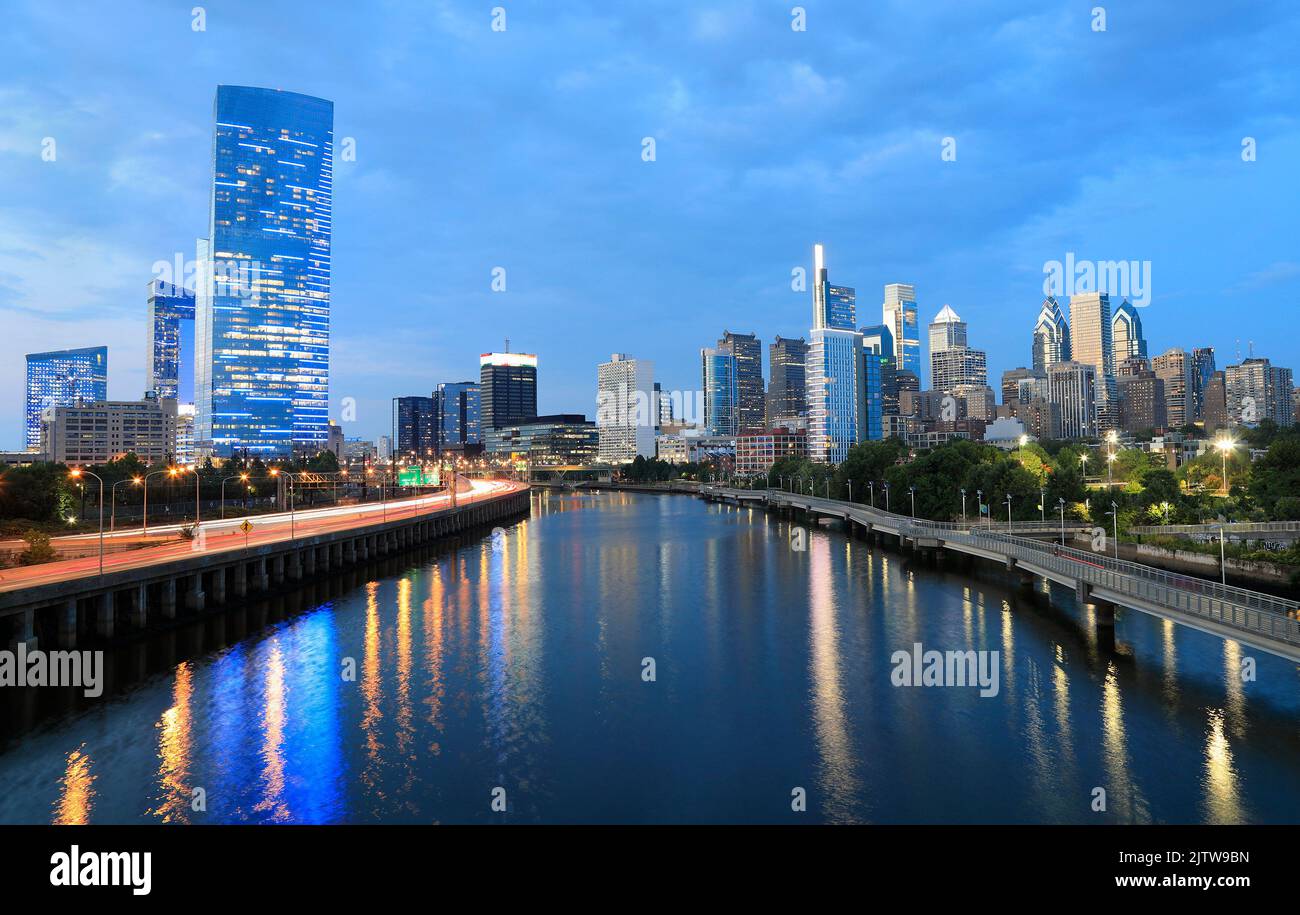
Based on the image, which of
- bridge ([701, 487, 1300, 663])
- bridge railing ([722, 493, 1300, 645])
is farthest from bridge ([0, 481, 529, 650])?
bridge railing ([722, 493, 1300, 645])

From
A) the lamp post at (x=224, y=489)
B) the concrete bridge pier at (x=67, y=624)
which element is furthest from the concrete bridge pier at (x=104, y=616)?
the lamp post at (x=224, y=489)

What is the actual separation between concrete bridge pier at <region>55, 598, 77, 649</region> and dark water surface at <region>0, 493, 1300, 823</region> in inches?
159

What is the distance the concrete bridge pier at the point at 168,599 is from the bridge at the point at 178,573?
54 mm

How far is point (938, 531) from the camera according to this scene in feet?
251

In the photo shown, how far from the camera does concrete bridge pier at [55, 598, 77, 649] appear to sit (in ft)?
129

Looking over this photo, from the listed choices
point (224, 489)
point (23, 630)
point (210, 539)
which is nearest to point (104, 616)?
point (23, 630)

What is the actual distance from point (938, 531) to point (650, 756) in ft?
186

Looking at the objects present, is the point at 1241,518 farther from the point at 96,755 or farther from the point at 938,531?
the point at 96,755

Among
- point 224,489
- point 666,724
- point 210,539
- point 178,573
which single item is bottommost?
point 666,724

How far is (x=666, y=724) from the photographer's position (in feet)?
103

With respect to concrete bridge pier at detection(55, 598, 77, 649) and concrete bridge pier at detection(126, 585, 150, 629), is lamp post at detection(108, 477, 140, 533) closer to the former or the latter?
concrete bridge pier at detection(126, 585, 150, 629)

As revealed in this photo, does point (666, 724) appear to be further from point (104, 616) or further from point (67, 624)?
point (104, 616)

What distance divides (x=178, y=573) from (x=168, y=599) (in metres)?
1.72
